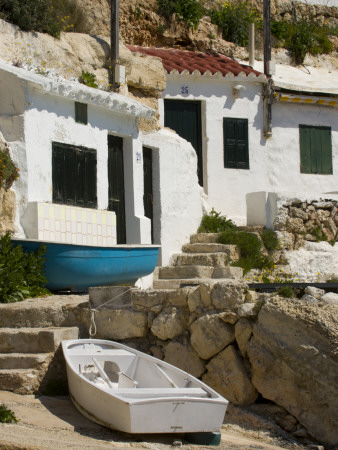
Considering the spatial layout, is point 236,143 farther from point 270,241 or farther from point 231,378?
point 231,378

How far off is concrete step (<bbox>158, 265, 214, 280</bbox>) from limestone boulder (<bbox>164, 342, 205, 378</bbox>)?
4.34m

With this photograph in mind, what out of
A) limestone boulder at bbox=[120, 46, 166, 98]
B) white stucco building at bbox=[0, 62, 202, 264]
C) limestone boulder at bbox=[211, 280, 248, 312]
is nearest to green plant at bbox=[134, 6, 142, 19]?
limestone boulder at bbox=[120, 46, 166, 98]

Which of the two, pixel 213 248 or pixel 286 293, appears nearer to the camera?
pixel 286 293

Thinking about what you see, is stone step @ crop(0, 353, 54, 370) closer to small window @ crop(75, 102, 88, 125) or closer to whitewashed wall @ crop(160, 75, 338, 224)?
small window @ crop(75, 102, 88, 125)

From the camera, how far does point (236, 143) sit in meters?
17.8

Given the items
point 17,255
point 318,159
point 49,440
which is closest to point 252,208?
point 318,159

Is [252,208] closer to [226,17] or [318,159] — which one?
[318,159]

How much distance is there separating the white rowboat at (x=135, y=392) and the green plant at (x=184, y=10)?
1420cm

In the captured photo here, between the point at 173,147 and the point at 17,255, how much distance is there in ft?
18.9

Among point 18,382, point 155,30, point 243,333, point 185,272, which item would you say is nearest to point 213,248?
point 185,272

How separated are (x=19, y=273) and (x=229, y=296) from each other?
3111mm

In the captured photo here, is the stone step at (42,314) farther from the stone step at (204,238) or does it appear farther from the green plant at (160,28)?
the green plant at (160,28)

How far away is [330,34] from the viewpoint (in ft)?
80.3

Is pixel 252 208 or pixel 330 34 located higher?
pixel 330 34
